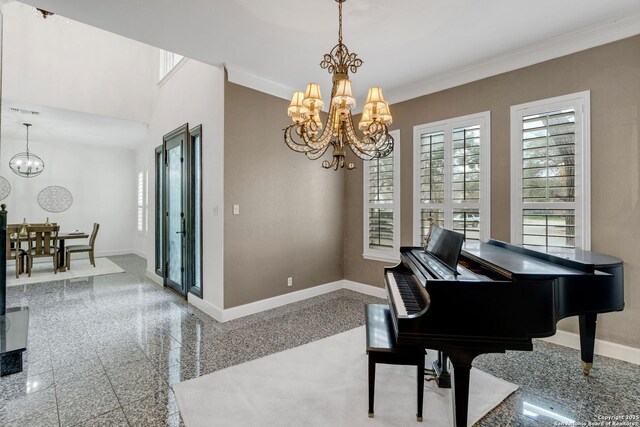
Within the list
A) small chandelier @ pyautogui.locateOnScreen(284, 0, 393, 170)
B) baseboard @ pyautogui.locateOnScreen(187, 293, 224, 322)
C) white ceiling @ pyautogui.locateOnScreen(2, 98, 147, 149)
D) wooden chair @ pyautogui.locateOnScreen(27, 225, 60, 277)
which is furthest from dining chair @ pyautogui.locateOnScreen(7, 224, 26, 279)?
small chandelier @ pyautogui.locateOnScreen(284, 0, 393, 170)

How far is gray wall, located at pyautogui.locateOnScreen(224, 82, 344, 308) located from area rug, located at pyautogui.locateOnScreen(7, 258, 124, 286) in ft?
13.4

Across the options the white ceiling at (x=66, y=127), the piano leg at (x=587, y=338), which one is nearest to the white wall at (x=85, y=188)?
the white ceiling at (x=66, y=127)

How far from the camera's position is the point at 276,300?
160 inches

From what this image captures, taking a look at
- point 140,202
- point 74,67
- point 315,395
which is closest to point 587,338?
point 315,395

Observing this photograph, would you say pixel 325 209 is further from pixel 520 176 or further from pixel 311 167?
pixel 520 176

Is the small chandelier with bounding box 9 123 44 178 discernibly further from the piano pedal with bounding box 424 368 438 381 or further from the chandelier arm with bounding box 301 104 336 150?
the piano pedal with bounding box 424 368 438 381

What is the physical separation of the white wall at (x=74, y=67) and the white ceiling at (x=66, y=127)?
0.71 ft

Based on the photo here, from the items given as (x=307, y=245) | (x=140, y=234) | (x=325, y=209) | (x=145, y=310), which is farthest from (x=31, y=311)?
(x=140, y=234)

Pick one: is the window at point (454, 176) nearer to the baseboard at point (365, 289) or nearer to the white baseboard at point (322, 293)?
the baseboard at point (365, 289)

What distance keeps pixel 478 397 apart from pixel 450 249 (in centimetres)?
109

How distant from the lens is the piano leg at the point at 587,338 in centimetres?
234

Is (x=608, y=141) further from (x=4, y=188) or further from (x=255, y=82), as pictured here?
(x=4, y=188)

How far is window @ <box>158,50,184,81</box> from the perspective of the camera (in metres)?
5.07

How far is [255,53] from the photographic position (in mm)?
3309
